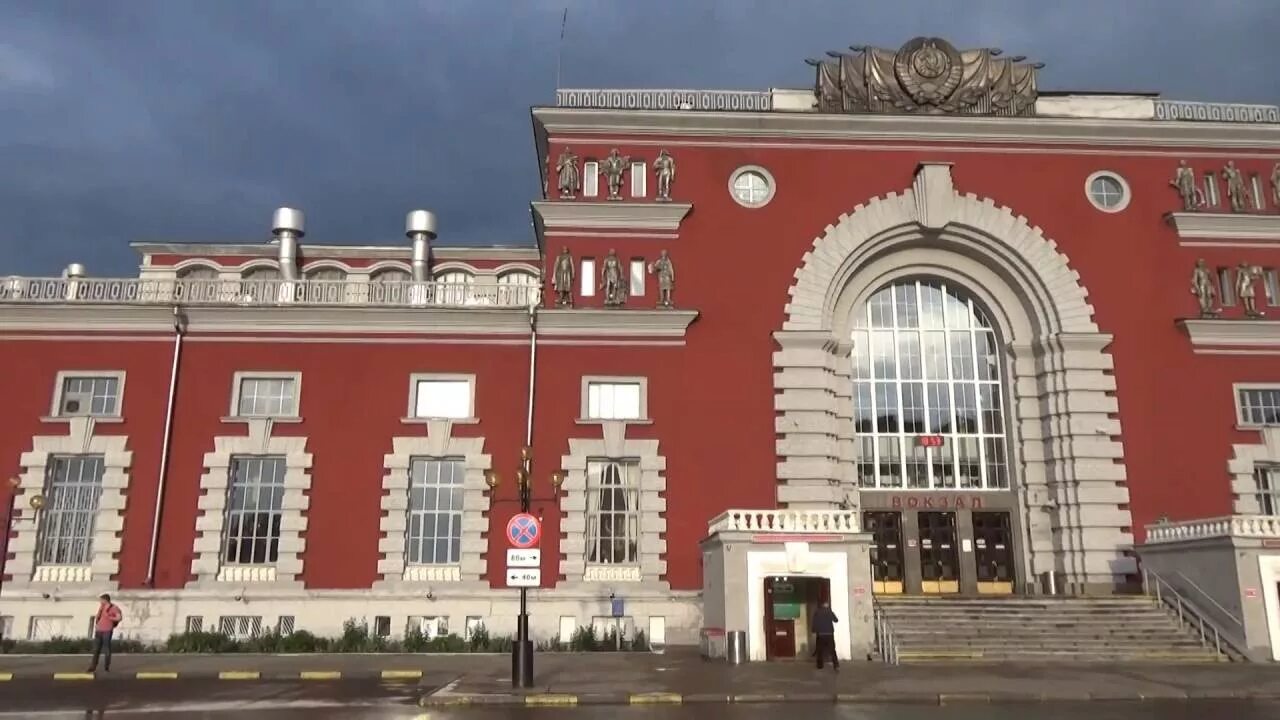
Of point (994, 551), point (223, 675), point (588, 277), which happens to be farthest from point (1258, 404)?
point (223, 675)

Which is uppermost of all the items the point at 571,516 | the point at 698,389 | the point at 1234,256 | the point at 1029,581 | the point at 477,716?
the point at 1234,256

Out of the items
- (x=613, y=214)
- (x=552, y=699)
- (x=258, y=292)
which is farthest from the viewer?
(x=258, y=292)

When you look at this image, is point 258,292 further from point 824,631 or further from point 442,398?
point 824,631

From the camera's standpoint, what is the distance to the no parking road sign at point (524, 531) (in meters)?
18.1

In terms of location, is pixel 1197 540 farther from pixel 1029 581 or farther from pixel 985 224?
pixel 985 224

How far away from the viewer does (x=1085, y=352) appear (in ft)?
95.5

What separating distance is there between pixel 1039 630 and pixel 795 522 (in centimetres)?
677

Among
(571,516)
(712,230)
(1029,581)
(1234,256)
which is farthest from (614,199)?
(1234,256)

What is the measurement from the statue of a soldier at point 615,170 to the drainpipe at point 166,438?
13400mm

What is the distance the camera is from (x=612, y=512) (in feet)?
91.1

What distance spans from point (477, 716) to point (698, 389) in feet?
48.8

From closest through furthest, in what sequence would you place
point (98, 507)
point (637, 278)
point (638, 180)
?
point (98, 507) < point (637, 278) < point (638, 180)

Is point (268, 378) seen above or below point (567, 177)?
below

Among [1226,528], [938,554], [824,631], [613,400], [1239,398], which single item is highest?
[1239,398]
